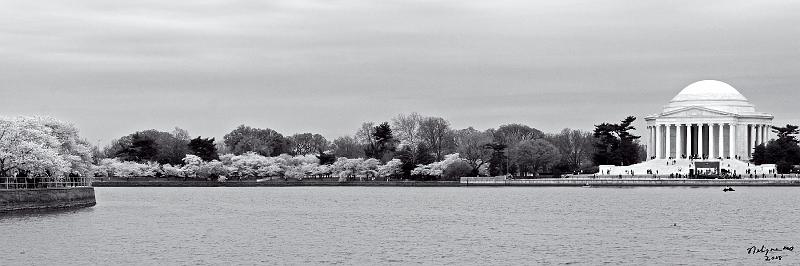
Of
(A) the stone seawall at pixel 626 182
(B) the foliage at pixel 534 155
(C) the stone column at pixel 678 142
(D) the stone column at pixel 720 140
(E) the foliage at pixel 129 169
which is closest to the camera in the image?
(A) the stone seawall at pixel 626 182

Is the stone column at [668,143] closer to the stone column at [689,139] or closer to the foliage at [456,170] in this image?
the stone column at [689,139]

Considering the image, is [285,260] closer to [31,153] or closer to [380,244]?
[380,244]

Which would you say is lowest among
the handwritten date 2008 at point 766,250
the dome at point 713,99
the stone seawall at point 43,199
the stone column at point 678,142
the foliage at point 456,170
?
the handwritten date 2008 at point 766,250

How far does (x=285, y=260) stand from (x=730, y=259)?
15.1m

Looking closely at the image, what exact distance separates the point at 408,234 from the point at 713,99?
392 ft

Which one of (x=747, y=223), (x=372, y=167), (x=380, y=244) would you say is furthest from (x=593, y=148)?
(x=380, y=244)

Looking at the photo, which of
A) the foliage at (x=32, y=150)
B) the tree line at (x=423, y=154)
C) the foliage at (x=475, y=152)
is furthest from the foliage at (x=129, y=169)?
the foliage at (x=32, y=150)

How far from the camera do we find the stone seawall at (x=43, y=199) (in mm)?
66938

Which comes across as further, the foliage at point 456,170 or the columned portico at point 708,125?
the columned portico at point 708,125

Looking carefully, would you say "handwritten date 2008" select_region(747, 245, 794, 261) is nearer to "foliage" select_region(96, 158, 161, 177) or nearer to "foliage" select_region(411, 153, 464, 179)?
"foliage" select_region(411, 153, 464, 179)

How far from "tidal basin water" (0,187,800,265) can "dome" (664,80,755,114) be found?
8365 centimetres

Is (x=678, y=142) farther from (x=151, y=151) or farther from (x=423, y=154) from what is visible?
(x=151, y=151)

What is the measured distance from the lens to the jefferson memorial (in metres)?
169

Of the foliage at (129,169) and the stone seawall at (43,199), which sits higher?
the foliage at (129,169)
